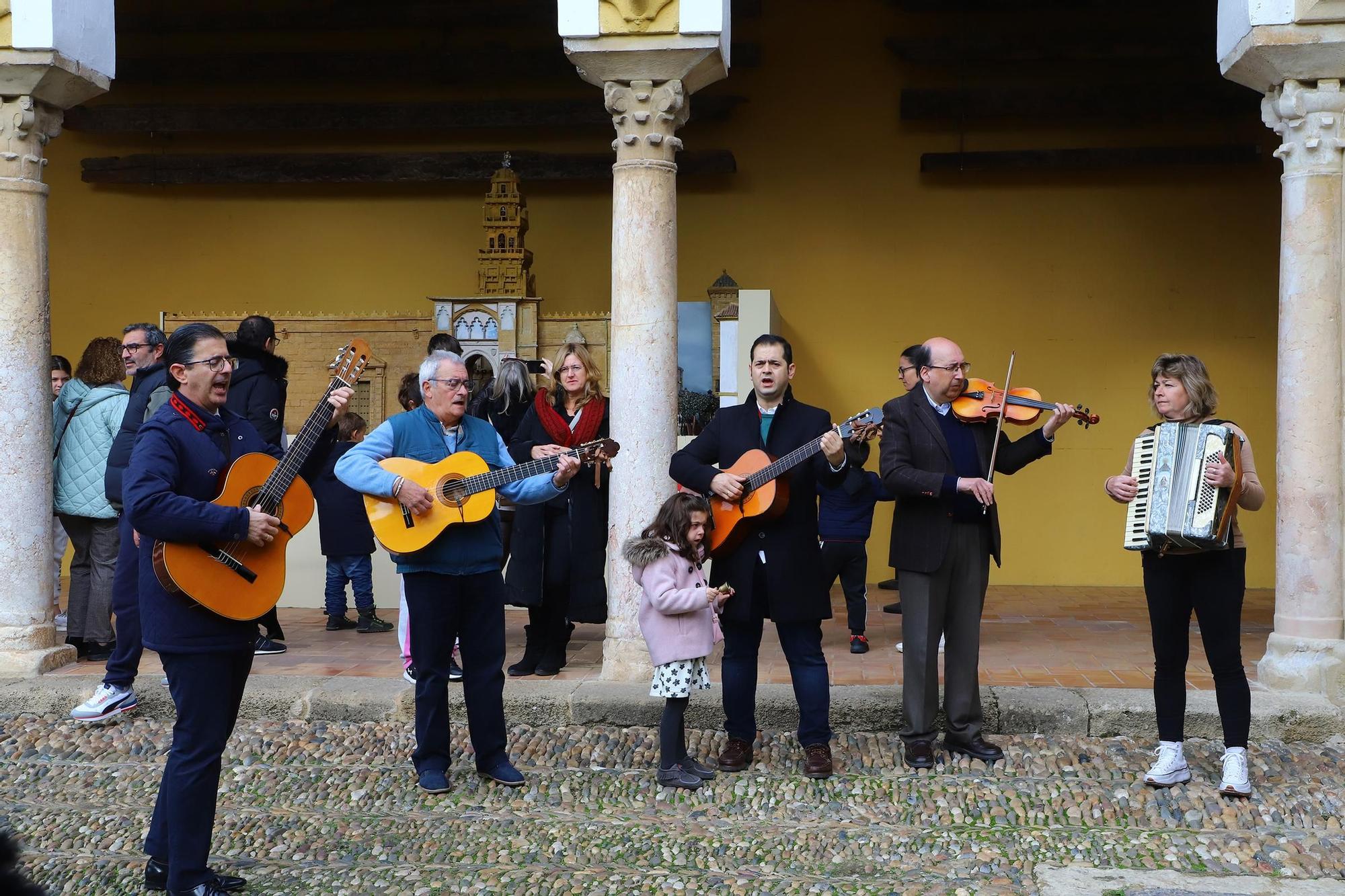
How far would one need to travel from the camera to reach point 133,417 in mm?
5656

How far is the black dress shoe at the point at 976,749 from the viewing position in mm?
5086

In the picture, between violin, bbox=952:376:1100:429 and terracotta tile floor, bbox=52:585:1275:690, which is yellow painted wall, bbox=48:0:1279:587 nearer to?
terracotta tile floor, bbox=52:585:1275:690

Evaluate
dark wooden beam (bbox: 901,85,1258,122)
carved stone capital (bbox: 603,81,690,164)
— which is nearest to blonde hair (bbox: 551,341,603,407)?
carved stone capital (bbox: 603,81,690,164)

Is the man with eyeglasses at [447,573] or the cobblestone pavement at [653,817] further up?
the man with eyeglasses at [447,573]

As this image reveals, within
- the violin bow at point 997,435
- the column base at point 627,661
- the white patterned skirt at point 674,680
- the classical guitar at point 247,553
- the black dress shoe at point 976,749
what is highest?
the violin bow at point 997,435

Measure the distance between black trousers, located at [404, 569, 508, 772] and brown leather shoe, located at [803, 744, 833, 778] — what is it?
1.18 m

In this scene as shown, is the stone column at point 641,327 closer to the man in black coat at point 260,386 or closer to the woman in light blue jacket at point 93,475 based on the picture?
the man in black coat at point 260,386

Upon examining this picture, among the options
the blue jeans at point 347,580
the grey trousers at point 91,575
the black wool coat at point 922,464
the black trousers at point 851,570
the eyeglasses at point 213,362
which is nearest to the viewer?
the eyeglasses at point 213,362

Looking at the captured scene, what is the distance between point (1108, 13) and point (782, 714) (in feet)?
21.7

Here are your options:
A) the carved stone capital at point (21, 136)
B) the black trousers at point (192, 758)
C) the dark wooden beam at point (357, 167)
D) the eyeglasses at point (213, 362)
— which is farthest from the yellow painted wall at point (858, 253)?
the black trousers at point (192, 758)

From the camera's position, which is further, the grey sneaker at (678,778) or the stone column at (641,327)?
the stone column at (641,327)

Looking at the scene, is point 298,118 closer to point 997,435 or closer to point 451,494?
point 451,494

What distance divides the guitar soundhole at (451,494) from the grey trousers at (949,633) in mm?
1781

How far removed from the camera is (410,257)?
10578 millimetres
